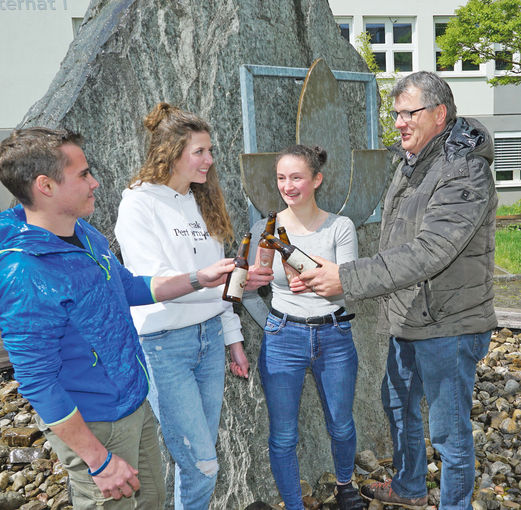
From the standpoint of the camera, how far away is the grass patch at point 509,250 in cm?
872

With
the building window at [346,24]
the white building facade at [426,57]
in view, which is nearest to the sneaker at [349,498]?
the white building facade at [426,57]

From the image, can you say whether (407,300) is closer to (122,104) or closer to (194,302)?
(194,302)

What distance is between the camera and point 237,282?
2.46m

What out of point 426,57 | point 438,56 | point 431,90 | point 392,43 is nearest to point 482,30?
point 426,57

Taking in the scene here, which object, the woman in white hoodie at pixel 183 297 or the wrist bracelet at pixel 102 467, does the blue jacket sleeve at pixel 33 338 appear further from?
the woman in white hoodie at pixel 183 297

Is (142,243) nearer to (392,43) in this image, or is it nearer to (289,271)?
(289,271)

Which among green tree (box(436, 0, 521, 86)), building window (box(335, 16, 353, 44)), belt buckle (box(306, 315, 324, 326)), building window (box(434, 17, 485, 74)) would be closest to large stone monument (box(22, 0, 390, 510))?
belt buckle (box(306, 315, 324, 326))

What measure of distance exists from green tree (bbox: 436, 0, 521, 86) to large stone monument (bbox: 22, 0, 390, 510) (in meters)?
11.0

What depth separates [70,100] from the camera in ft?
10.1

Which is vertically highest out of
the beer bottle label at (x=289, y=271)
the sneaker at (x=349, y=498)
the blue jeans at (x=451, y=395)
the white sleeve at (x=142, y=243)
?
the white sleeve at (x=142, y=243)

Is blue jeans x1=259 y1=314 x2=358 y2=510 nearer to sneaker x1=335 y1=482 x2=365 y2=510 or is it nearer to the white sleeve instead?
sneaker x1=335 y1=482 x2=365 y2=510

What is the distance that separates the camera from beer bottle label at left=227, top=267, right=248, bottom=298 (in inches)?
96.6

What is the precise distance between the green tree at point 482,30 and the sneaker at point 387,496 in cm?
1208

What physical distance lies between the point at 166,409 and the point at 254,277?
0.72 meters
